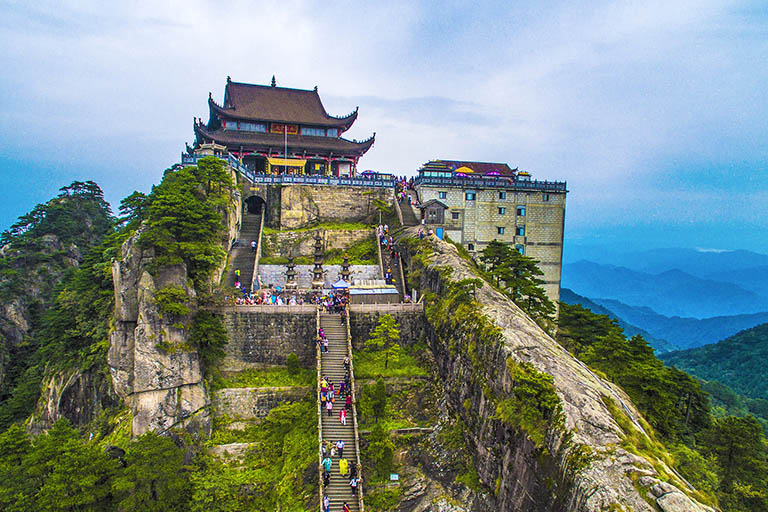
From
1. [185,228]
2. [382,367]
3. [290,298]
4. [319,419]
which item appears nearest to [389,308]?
[382,367]

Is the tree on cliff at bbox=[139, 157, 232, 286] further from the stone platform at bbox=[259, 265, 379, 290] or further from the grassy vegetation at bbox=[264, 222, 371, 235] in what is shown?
the grassy vegetation at bbox=[264, 222, 371, 235]

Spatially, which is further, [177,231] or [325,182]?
[325,182]

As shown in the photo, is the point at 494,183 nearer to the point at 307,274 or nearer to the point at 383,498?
the point at 307,274

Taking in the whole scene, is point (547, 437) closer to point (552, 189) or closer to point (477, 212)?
point (477, 212)

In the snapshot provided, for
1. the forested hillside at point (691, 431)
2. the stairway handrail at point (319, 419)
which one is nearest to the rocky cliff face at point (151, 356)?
the stairway handrail at point (319, 419)

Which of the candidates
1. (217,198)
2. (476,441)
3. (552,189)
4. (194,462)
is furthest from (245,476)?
(552,189)

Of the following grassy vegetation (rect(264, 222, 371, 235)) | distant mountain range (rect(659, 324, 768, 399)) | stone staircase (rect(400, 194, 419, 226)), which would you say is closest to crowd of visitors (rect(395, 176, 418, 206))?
stone staircase (rect(400, 194, 419, 226))

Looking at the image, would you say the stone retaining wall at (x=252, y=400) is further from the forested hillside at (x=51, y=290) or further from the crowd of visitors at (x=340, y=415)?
the forested hillside at (x=51, y=290)
